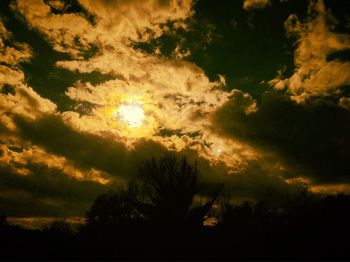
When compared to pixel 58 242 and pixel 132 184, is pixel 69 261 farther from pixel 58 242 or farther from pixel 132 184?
pixel 132 184

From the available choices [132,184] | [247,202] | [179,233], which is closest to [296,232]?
[179,233]

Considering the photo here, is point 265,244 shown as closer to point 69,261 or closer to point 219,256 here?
point 219,256

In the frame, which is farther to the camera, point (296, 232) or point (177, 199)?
point (177, 199)

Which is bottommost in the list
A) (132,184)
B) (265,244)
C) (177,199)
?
(265,244)

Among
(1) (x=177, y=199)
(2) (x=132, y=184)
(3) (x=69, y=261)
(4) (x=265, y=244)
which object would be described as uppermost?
(2) (x=132, y=184)

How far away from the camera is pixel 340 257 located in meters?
14.9

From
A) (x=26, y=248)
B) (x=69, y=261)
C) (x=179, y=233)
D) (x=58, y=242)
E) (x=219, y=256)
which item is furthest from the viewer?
(x=179, y=233)

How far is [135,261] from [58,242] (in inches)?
280

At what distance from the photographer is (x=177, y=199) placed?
31.2 meters

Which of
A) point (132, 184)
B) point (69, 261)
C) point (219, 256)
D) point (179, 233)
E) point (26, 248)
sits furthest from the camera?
point (132, 184)

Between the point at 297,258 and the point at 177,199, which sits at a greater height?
the point at 177,199

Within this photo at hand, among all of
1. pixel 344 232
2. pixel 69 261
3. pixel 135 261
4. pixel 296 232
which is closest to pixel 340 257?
pixel 344 232

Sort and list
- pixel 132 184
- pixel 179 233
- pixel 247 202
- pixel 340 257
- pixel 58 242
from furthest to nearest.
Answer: pixel 247 202 < pixel 132 184 < pixel 179 233 < pixel 58 242 < pixel 340 257

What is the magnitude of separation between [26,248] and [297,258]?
16.1 m
